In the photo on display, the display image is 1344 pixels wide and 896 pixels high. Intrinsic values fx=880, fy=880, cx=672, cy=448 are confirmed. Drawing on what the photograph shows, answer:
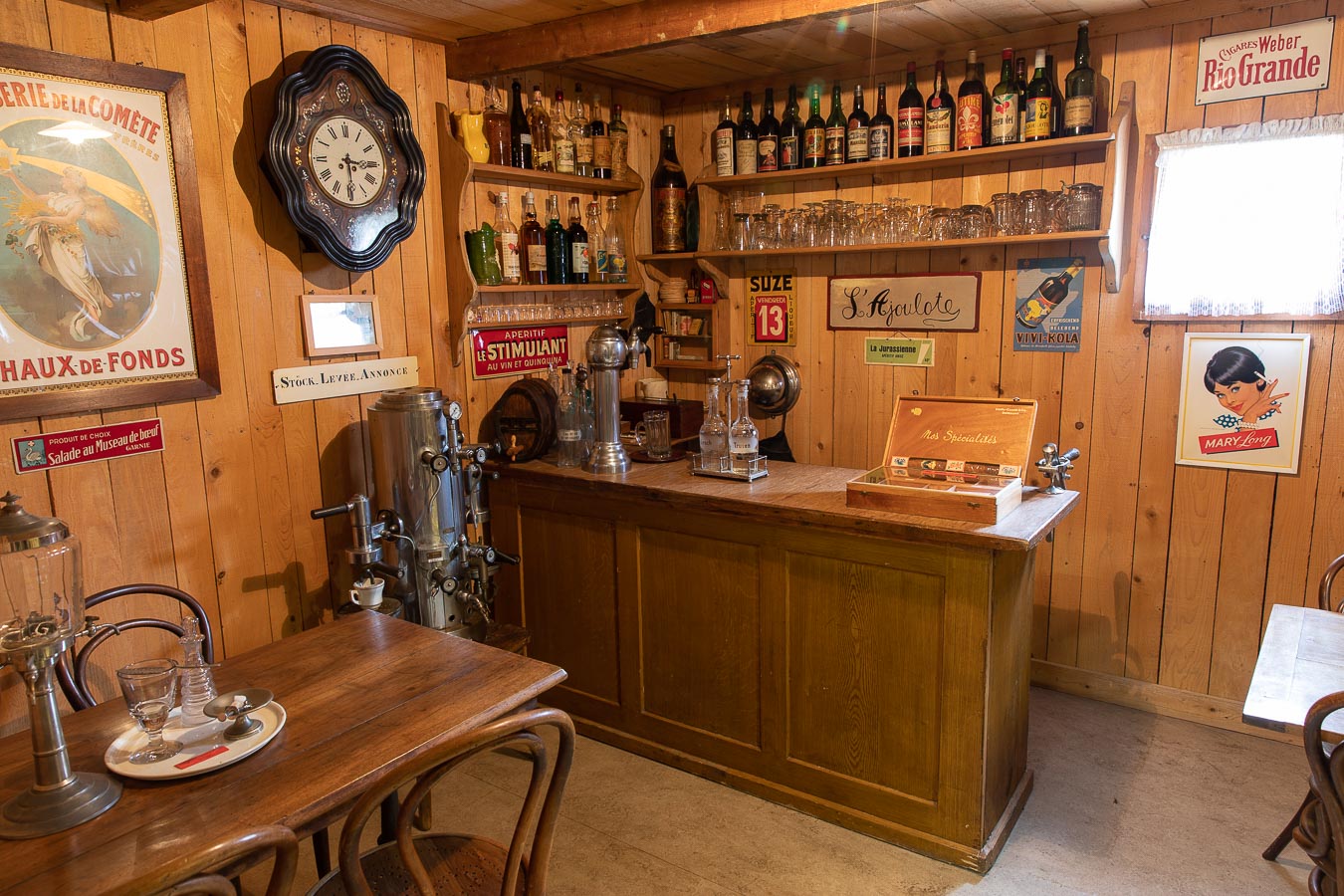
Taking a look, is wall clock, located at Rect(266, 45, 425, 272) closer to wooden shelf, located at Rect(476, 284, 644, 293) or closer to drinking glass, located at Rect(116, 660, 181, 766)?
wooden shelf, located at Rect(476, 284, 644, 293)

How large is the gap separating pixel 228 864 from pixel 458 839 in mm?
554

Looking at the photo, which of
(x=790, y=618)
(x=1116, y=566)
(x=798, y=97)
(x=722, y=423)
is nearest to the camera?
(x=790, y=618)

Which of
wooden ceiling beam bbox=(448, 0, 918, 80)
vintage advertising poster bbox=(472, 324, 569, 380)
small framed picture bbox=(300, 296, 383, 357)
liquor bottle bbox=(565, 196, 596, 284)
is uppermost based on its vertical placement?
wooden ceiling beam bbox=(448, 0, 918, 80)

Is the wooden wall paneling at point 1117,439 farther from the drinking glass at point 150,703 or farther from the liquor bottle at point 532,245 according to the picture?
the drinking glass at point 150,703

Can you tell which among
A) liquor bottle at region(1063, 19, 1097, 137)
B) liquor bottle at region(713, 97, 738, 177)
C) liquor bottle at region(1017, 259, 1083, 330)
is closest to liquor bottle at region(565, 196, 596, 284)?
liquor bottle at region(713, 97, 738, 177)

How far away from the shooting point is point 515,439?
3.12m

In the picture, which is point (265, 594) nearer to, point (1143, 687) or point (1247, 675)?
point (1143, 687)

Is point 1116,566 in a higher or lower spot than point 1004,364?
lower

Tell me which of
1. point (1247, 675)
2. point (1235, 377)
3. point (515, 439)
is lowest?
point (1247, 675)

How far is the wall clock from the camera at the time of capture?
2.45 m

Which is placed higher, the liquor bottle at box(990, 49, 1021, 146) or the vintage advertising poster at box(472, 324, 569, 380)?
the liquor bottle at box(990, 49, 1021, 146)

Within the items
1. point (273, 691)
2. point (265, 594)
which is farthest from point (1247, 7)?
point (265, 594)

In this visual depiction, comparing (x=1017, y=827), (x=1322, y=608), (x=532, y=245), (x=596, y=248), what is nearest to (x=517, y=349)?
(x=532, y=245)

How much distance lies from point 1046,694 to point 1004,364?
1.23m
